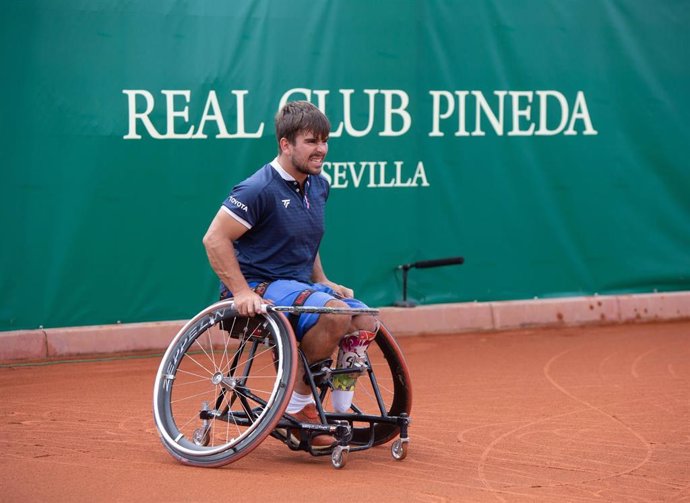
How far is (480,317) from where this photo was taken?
352 inches

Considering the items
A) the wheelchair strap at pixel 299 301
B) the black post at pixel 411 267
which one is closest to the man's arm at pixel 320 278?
the wheelchair strap at pixel 299 301

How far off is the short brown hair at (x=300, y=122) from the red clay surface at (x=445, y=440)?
4.29ft

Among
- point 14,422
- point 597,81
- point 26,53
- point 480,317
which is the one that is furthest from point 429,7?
point 14,422

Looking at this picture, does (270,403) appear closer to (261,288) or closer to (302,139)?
(261,288)

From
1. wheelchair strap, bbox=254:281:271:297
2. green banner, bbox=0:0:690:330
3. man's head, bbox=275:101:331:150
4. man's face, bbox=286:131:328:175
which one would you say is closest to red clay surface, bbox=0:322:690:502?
wheelchair strap, bbox=254:281:271:297

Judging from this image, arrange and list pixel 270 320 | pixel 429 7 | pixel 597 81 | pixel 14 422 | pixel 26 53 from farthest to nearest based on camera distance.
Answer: pixel 597 81, pixel 429 7, pixel 26 53, pixel 14 422, pixel 270 320

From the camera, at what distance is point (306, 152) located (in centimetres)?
519

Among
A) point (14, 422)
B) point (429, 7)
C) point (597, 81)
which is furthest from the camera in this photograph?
point (597, 81)

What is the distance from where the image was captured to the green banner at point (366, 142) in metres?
7.67

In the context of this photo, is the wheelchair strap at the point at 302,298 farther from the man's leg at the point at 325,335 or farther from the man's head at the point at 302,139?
the man's head at the point at 302,139

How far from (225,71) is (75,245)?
1.46 m

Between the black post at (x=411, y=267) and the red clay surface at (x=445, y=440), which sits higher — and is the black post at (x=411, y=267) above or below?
above

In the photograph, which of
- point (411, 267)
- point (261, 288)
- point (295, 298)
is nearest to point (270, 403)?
point (295, 298)

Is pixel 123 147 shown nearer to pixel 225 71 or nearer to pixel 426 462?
pixel 225 71
